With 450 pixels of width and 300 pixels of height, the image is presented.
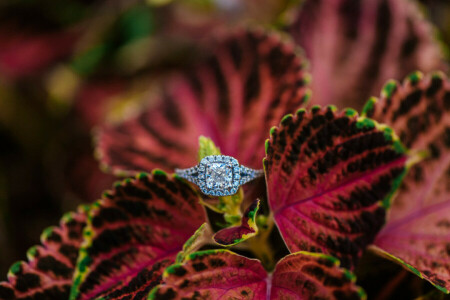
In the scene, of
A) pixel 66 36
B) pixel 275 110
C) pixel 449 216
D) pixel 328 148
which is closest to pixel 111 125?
pixel 275 110

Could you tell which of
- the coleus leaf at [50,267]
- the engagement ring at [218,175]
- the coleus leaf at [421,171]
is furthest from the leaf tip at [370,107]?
the coleus leaf at [50,267]

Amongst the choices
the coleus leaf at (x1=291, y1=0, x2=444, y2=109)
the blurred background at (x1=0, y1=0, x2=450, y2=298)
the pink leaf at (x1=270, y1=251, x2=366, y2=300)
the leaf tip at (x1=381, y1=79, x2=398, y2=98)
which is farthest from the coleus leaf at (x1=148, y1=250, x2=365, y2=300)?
the blurred background at (x1=0, y1=0, x2=450, y2=298)

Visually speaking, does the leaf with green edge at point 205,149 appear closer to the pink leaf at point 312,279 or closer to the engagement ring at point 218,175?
the engagement ring at point 218,175

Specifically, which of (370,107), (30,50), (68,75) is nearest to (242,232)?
(370,107)

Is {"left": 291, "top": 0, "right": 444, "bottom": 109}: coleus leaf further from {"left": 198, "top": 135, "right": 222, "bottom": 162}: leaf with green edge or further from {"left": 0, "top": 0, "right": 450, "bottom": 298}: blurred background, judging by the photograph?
{"left": 0, "top": 0, "right": 450, "bottom": 298}: blurred background

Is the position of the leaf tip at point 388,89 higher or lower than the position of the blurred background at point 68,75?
lower

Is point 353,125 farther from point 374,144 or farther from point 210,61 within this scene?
point 210,61
